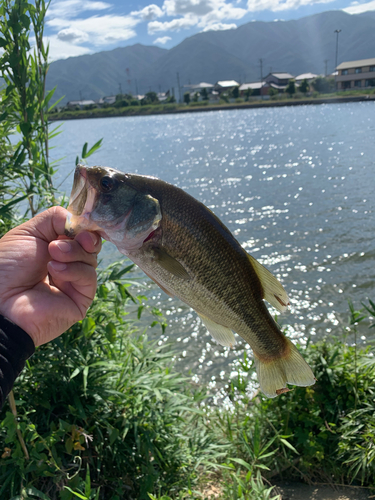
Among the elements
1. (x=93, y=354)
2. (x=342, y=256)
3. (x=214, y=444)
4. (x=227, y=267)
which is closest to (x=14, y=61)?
(x=93, y=354)

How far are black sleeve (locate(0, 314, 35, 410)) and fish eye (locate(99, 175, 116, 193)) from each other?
2.90 ft

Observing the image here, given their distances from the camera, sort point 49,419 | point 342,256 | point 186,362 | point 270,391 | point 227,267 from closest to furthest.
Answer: point 227,267, point 270,391, point 49,419, point 186,362, point 342,256

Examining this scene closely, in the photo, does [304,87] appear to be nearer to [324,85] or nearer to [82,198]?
[324,85]

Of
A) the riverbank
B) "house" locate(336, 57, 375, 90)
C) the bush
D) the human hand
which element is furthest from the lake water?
"house" locate(336, 57, 375, 90)

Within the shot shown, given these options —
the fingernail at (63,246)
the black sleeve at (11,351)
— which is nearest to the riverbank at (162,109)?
the fingernail at (63,246)

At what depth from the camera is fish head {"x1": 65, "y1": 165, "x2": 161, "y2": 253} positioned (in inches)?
78.0

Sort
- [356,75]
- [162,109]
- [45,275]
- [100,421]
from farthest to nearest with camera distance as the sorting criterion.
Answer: [162,109] → [356,75] → [100,421] → [45,275]

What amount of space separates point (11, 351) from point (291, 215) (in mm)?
15952

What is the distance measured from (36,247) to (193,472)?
2.93 meters

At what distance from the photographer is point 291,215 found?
1672 cm

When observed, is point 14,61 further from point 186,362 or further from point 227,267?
point 186,362

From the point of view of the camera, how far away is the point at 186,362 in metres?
8.55

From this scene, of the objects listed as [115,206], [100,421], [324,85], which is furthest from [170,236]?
[324,85]

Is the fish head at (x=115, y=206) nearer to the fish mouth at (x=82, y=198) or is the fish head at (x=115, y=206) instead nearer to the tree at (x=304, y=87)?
the fish mouth at (x=82, y=198)
